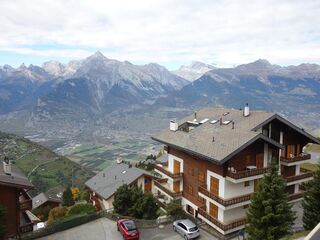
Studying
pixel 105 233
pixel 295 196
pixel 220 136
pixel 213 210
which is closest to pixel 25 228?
pixel 105 233

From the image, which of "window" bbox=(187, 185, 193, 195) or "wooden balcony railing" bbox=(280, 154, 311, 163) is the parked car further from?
"wooden balcony railing" bbox=(280, 154, 311, 163)

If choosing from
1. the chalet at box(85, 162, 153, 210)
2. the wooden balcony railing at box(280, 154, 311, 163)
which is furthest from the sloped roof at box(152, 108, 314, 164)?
the chalet at box(85, 162, 153, 210)

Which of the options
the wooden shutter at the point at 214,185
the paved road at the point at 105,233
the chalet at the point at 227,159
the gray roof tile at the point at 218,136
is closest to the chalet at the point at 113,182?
the chalet at the point at 227,159

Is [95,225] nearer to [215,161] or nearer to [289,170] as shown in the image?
[215,161]

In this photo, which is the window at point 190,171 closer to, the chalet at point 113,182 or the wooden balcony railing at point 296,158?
the wooden balcony railing at point 296,158

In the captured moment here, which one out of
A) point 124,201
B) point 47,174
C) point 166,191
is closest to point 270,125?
point 166,191

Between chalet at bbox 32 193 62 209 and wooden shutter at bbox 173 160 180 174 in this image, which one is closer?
wooden shutter at bbox 173 160 180 174
